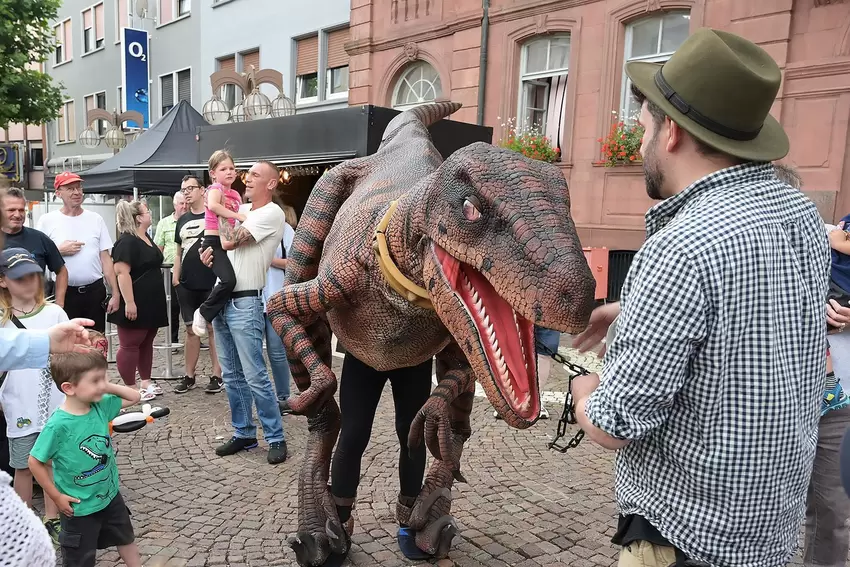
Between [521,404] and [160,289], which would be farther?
[160,289]

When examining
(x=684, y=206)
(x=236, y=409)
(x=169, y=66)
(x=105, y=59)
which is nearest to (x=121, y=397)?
(x=236, y=409)

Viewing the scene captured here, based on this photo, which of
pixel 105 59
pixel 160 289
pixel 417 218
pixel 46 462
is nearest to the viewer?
pixel 417 218

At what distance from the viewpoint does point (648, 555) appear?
1.42 meters

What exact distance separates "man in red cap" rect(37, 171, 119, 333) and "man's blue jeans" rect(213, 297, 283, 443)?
141cm

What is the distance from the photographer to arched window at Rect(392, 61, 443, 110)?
11766 millimetres

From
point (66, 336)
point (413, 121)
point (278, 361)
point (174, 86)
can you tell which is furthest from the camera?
point (174, 86)

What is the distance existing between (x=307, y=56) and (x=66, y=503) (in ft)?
44.1

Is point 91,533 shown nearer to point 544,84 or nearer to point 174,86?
point 544,84

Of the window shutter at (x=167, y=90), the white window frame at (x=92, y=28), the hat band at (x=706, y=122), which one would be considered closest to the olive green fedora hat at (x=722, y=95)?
the hat band at (x=706, y=122)

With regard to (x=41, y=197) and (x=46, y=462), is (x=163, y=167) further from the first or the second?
(x=41, y=197)

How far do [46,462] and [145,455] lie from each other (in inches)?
66.6

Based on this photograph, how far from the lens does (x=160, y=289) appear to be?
16.5 ft

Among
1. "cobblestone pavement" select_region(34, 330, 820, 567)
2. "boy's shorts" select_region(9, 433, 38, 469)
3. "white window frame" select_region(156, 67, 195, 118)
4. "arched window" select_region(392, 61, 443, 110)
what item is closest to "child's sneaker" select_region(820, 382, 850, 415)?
"cobblestone pavement" select_region(34, 330, 820, 567)

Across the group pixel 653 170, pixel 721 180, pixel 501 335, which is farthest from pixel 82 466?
pixel 721 180
